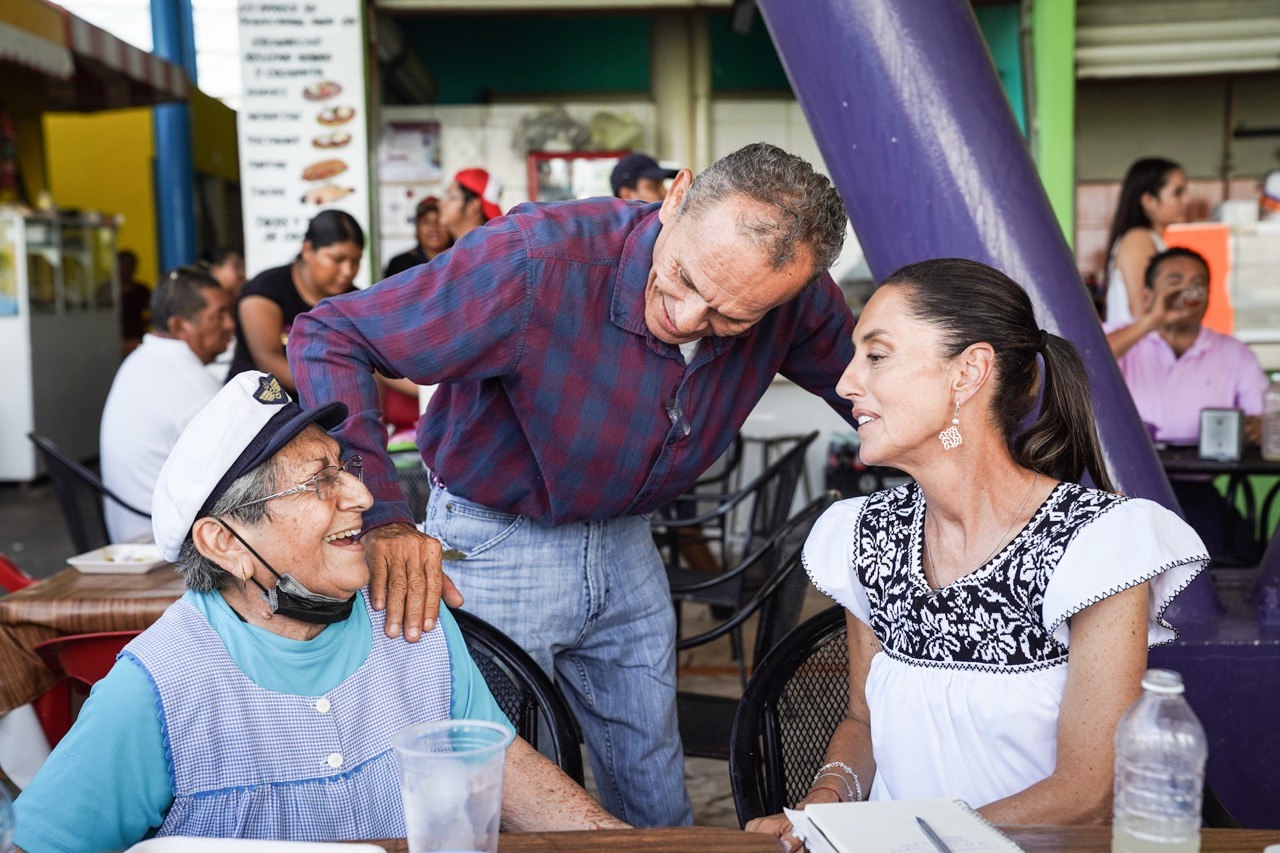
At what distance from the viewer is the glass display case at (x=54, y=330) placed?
9.29m

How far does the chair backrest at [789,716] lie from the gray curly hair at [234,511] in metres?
0.82

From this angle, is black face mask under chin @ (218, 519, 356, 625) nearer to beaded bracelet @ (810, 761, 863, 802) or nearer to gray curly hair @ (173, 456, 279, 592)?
gray curly hair @ (173, 456, 279, 592)

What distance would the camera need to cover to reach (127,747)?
57.6 inches

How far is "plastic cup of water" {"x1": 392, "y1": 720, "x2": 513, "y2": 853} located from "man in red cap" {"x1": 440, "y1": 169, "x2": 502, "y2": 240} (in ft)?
13.0

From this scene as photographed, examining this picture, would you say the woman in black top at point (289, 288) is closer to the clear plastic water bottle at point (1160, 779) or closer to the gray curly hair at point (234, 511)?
the gray curly hair at point (234, 511)

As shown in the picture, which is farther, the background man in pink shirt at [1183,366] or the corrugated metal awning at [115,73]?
the corrugated metal awning at [115,73]

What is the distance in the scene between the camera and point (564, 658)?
2.31m

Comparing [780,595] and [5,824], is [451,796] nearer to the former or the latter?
[5,824]

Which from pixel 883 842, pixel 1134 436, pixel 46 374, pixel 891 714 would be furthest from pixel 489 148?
pixel 883 842

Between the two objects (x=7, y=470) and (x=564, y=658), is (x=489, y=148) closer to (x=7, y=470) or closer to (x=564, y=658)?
(x=7, y=470)

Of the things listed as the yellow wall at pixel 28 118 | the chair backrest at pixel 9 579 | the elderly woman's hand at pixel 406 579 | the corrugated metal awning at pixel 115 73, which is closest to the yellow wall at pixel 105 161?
the yellow wall at pixel 28 118

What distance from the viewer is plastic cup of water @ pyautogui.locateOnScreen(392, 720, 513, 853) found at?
1.15m

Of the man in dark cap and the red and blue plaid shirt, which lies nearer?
the red and blue plaid shirt

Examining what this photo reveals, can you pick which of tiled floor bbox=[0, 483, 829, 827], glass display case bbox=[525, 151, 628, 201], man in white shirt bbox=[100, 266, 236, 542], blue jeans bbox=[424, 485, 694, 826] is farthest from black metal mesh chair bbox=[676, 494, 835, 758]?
glass display case bbox=[525, 151, 628, 201]
